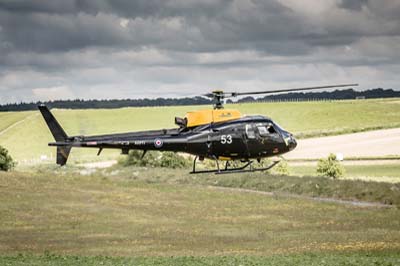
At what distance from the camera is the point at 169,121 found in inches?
5404

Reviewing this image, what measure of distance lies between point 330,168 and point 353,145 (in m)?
19.6

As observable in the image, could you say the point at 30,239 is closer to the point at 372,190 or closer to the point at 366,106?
the point at 372,190

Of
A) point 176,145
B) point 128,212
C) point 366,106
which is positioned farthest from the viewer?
point 366,106

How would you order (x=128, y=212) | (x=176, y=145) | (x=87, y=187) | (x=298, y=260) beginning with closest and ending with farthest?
(x=176, y=145)
(x=298, y=260)
(x=128, y=212)
(x=87, y=187)

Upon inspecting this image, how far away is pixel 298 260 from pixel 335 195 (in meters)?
36.6

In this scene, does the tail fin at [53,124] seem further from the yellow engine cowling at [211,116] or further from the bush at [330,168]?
the bush at [330,168]

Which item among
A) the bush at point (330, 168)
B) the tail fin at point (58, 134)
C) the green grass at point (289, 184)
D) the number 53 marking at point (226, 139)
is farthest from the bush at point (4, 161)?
the number 53 marking at point (226, 139)

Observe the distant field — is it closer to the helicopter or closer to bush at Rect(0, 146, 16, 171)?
bush at Rect(0, 146, 16, 171)

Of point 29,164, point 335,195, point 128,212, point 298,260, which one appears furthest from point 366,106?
point 298,260

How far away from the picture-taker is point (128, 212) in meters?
70.9

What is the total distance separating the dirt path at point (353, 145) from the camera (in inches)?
3857

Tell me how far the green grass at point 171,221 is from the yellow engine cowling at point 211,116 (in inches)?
359

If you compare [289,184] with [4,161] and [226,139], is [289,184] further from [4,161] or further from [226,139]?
[226,139]

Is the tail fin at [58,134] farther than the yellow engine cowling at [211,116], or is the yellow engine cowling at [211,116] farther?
the tail fin at [58,134]
